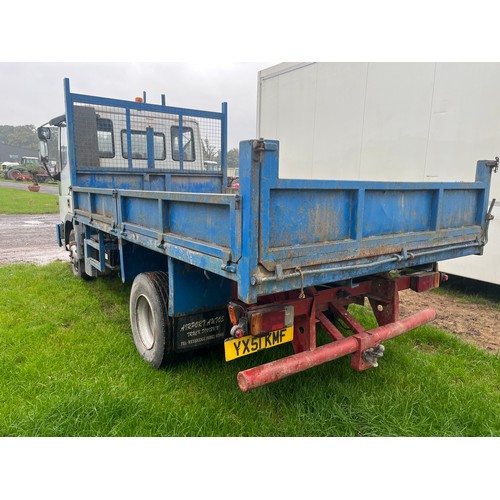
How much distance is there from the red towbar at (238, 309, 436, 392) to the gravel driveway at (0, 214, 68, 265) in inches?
254

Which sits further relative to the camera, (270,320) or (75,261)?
(75,261)

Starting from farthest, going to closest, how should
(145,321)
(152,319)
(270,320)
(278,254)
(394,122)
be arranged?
(394,122) → (145,321) → (152,319) → (270,320) → (278,254)

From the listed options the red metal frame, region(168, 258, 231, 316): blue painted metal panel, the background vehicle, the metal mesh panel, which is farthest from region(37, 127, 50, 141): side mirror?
the background vehicle

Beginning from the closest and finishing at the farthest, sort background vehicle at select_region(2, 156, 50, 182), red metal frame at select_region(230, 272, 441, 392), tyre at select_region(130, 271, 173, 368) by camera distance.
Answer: red metal frame at select_region(230, 272, 441, 392), tyre at select_region(130, 271, 173, 368), background vehicle at select_region(2, 156, 50, 182)

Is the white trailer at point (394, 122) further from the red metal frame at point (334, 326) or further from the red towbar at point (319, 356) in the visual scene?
the red towbar at point (319, 356)

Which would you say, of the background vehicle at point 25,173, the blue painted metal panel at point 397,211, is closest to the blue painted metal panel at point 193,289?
the blue painted metal panel at point 397,211

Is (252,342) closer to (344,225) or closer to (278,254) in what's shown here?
(278,254)

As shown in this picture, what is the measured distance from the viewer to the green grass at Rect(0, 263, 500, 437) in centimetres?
267

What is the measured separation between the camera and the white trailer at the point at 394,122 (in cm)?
493

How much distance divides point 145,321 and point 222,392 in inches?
40.3

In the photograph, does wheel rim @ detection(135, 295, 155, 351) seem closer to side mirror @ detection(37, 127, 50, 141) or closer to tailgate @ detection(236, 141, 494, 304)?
tailgate @ detection(236, 141, 494, 304)

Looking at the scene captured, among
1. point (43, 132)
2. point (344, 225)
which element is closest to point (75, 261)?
point (43, 132)

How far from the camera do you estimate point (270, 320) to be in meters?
2.56

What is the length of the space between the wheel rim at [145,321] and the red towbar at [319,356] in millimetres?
1404
